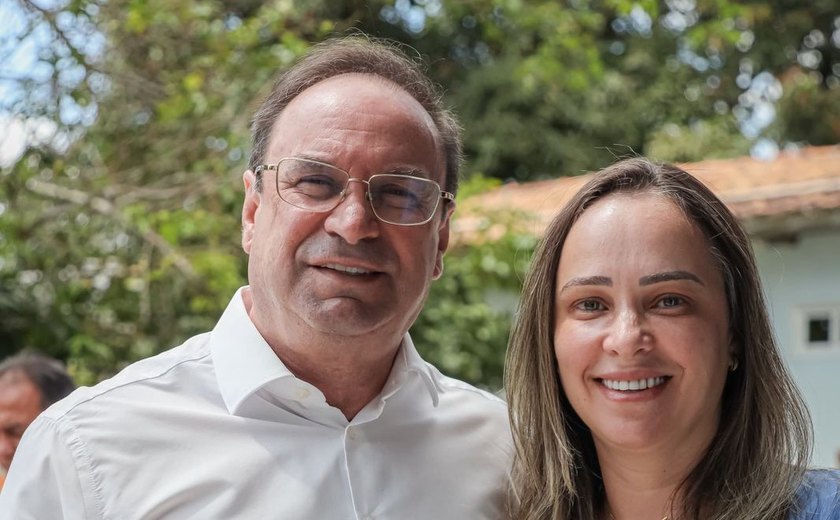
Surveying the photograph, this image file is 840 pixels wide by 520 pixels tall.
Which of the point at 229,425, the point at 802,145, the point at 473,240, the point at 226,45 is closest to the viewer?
the point at 229,425

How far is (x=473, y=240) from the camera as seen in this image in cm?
709

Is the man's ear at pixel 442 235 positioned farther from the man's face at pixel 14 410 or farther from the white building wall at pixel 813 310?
the white building wall at pixel 813 310

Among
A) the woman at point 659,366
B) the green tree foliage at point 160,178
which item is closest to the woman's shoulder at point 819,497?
the woman at point 659,366

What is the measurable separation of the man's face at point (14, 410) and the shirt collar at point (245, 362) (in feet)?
8.11

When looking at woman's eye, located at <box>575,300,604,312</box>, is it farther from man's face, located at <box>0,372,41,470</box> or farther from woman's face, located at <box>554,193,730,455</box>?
man's face, located at <box>0,372,41,470</box>

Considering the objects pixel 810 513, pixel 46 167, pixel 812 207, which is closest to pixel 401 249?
pixel 810 513

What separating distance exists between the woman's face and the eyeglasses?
408 millimetres

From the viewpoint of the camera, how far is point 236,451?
2416mm

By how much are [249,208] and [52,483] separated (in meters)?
0.81

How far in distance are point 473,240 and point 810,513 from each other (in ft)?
16.0

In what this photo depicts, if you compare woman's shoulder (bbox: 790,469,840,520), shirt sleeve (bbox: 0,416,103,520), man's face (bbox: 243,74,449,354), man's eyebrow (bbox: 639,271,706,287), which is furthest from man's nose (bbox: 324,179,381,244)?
woman's shoulder (bbox: 790,469,840,520)

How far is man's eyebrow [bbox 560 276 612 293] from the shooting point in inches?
95.3

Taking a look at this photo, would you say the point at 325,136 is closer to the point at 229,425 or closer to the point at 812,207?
the point at 229,425

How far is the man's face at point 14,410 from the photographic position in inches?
186
